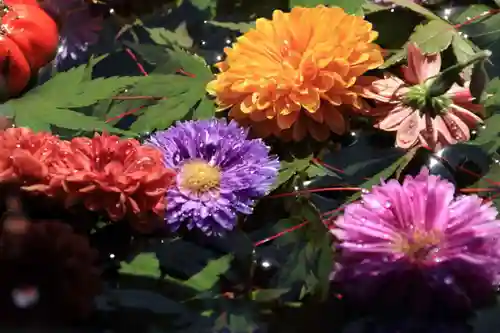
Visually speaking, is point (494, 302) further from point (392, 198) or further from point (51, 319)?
point (51, 319)

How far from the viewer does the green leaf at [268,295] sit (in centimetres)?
41

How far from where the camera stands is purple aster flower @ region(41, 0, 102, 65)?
598 millimetres

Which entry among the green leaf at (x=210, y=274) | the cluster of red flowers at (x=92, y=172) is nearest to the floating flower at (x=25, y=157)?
the cluster of red flowers at (x=92, y=172)

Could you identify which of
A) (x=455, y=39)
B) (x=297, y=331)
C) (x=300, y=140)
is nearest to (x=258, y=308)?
(x=297, y=331)

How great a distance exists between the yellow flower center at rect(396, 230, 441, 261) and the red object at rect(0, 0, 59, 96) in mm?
A: 327

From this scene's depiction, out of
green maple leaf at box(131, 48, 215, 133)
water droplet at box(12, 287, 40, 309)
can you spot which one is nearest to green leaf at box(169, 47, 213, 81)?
green maple leaf at box(131, 48, 215, 133)

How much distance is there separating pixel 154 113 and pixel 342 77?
14 centimetres

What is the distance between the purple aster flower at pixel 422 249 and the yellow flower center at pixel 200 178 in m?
0.09

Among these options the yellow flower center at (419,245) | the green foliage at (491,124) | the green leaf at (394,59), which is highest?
the green leaf at (394,59)

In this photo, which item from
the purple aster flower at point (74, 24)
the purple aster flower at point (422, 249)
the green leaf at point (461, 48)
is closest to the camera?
the purple aster flower at point (422, 249)

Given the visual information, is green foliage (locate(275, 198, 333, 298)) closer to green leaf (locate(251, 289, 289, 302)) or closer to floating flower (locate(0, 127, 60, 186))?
green leaf (locate(251, 289, 289, 302))

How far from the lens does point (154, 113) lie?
1.71ft

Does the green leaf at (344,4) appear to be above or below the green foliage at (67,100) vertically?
above

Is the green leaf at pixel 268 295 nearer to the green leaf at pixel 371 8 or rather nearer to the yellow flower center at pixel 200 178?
the yellow flower center at pixel 200 178
